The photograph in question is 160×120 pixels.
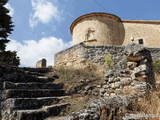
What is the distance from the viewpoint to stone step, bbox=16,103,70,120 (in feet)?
9.34

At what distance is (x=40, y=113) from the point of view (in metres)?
3.06

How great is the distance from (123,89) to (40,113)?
7.79 feet

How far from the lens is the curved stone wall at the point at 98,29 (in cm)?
1357

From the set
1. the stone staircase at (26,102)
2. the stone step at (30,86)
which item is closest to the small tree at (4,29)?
the stone staircase at (26,102)

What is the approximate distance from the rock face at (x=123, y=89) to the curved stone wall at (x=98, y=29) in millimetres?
9017

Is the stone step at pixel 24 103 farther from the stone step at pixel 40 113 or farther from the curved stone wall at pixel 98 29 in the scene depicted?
the curved stone wall at pixel 98 29

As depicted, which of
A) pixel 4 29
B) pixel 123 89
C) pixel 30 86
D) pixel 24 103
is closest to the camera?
pixel 24 103

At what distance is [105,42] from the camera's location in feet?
43.8

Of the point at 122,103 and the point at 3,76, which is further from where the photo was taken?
the point at 3,76

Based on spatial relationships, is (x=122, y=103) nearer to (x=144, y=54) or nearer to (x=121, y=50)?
(x=144, y=54)

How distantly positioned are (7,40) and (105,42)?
28.7ft

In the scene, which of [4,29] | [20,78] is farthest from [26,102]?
[4,29]

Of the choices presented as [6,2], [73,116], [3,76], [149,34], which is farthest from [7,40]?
[149,34]

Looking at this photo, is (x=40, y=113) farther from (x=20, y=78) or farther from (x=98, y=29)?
(x=98, y=29)
